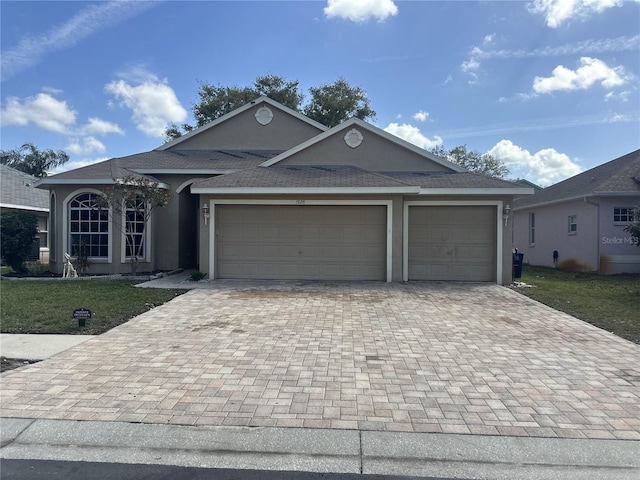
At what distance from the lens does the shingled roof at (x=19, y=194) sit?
62.6 ft

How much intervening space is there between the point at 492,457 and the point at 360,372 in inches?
79.3

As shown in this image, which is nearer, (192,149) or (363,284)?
(363,284)

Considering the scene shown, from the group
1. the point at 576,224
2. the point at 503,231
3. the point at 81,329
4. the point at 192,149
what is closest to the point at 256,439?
the point at 81,329

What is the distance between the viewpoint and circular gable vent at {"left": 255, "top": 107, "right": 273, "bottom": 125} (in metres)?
17.9

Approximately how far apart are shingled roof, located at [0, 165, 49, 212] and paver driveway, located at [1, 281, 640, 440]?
15.0 m

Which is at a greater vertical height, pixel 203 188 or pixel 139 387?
pixel 203 188

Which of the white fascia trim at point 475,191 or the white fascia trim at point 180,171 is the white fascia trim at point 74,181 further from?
the white fascia trim at point 475,191

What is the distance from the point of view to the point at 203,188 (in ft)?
41.1

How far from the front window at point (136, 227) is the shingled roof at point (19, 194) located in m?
7.40

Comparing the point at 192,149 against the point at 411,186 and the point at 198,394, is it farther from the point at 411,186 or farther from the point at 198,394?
the point at 198,394

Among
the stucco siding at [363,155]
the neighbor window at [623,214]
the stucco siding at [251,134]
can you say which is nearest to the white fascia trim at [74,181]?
the stucco siding at [251,134]

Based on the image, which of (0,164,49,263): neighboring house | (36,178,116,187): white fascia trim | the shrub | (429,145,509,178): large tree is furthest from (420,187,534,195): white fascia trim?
(429,145,509,178): large tree

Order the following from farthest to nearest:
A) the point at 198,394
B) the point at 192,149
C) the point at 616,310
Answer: the point at 192,149 < the point at 616,310 < the point at 198,394

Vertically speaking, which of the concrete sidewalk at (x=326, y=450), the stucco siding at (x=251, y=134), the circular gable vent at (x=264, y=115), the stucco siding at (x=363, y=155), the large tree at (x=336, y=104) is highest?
the large tree at (x=336, y=104)
